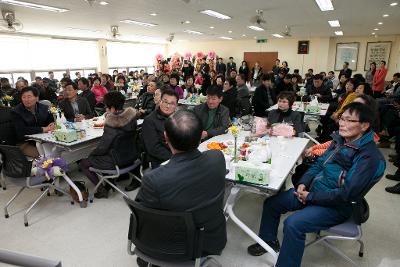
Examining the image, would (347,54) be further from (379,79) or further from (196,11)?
(196,11)

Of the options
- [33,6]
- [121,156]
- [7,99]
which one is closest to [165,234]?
[121,156]

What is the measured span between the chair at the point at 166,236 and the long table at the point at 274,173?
0.69 m

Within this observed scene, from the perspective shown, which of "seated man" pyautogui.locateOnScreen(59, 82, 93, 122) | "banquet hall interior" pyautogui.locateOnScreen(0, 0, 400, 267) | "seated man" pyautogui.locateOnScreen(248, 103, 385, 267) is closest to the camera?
"seated man" pyautogui.locateOnScreen(248, 103, 385, 267)

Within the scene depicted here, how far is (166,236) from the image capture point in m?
1.37

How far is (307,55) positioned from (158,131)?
13.2 meters

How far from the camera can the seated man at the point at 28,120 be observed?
330 centimetres

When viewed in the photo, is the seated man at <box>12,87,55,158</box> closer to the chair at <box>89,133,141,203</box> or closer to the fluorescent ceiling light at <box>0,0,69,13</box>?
the chair at <box>89,133,141,203</box>

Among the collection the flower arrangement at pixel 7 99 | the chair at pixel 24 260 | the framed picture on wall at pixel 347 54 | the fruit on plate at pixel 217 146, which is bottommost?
the fruit on plate at pixel 217 146

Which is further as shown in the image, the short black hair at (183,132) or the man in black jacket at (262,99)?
the man in black jacket at (262,99)

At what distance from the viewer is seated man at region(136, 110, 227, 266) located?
4.28ft

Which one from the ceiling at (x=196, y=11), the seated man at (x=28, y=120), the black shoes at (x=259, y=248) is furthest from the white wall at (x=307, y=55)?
the black shoes at (x=259, y=248)

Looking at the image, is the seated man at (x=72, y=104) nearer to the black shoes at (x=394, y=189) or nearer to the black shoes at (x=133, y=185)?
the black shoes at (x=133, y=185)

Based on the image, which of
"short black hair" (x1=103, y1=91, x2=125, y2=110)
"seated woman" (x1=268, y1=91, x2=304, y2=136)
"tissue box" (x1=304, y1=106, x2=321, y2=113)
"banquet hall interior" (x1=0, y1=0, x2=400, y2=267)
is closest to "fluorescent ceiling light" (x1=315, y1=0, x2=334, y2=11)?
"banquet hall interior" (x1=0, y1=0, x2=400, y2=267)

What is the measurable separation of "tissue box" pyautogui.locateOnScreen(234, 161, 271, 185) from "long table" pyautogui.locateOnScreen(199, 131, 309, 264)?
4 cm
